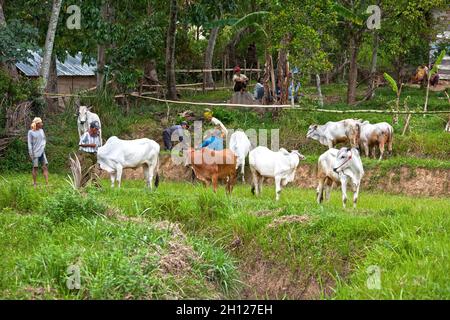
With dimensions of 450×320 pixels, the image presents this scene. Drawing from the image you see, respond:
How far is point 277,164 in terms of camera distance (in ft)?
53.8

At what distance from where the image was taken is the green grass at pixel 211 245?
10242 mm

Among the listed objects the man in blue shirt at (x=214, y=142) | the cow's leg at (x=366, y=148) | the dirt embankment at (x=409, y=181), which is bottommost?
the dirt embankment at (x=409, y=181)

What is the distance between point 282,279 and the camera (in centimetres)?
1261

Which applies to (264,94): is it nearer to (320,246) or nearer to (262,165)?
(262,165)

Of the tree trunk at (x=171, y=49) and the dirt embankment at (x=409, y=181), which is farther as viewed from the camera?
the tree trunk at (x=171, y=49)

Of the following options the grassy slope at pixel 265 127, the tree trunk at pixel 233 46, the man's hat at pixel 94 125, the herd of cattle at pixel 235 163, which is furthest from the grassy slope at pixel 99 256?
the tree trunk at pixel 233 46

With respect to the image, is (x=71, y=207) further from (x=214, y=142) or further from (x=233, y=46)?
(x=233, y=46)

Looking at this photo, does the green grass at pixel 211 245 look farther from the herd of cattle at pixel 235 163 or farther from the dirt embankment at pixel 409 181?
the dirt embankment at pixel 409 181

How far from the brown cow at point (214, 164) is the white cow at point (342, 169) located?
184cm

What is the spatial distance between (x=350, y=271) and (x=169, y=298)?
2.92 metres

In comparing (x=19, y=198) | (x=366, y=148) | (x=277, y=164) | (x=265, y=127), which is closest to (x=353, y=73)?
(x=265, y=127)

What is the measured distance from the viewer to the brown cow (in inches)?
650

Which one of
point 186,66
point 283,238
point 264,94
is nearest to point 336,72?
point 186,66

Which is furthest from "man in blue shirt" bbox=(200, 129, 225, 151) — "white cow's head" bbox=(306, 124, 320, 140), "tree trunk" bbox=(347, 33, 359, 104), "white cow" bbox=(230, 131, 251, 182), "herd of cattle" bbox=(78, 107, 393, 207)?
"tree trunk" bbox=(347, 33, 359, 104)
